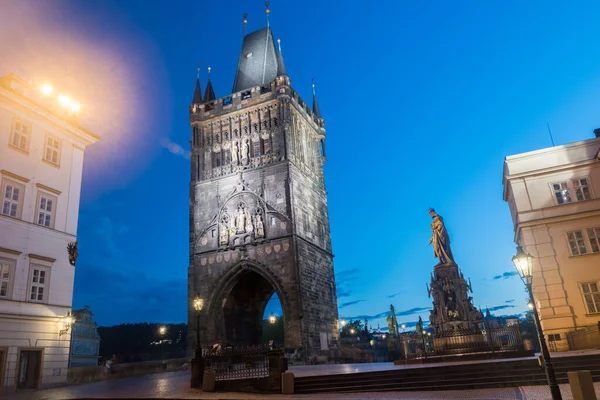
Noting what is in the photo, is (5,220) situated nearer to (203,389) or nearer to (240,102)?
(203,389)

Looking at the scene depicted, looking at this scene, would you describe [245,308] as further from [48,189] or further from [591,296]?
[591,296]

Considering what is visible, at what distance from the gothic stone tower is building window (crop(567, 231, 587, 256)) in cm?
1790

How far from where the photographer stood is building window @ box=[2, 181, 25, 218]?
1962cm

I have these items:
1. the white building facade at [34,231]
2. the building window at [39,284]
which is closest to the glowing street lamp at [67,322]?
the white building facade at [34,231]

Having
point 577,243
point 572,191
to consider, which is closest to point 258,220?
point 572,191

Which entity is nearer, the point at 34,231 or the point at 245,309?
the point at 34,231

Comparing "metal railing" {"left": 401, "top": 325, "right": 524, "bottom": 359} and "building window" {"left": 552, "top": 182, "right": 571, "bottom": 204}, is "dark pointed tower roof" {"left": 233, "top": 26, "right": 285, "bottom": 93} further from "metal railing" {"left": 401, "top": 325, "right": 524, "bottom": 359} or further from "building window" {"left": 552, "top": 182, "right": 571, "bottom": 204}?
"metal railing" {"left": 401, "top": 325, "right": 524, "bottom": 359}

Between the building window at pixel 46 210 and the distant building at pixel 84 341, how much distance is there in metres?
23.9

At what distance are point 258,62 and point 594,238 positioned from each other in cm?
3235

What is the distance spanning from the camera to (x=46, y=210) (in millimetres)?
21500

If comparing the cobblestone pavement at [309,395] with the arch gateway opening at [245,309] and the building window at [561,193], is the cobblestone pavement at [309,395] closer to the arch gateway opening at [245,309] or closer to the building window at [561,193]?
the building window at [561,193]

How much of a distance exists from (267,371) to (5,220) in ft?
40.6

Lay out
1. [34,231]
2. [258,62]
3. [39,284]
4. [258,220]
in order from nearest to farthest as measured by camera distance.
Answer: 1. [39,284]
2. [34,231]
3. [258,220]
4. [258,62]

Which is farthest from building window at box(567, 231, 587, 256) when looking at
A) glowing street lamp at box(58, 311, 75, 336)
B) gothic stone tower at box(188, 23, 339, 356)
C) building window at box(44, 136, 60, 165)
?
building window at box(44, 136, 60, 165)
